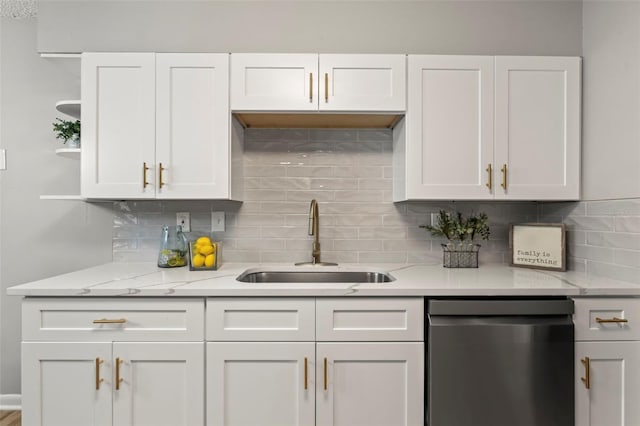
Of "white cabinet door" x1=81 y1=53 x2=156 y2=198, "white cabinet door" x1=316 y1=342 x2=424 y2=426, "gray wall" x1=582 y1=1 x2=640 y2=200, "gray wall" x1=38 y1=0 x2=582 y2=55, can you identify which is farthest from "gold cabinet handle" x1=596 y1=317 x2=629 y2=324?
"white cabinet door" x1=81 y1=53 x2=156 y2=198

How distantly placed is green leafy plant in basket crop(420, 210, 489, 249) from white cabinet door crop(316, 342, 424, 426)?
760mm

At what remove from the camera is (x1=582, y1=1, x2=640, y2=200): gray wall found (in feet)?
5.44

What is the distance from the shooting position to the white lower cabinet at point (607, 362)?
160 cm

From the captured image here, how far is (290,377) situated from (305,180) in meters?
1.11

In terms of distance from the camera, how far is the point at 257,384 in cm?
159

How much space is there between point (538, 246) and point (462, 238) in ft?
1.26

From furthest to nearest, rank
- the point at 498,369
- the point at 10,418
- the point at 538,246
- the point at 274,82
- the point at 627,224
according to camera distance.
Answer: the point at 10,418
the point at 538,246
the point at 274,82
the point at 627,224
the point at 498,369

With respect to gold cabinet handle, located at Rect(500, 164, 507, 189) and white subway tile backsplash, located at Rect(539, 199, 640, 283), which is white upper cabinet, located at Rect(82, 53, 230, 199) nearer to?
gold cabinet handle, located at Rect(500, 164, 507, 189)

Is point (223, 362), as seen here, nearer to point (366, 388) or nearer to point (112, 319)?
point (112, 319)

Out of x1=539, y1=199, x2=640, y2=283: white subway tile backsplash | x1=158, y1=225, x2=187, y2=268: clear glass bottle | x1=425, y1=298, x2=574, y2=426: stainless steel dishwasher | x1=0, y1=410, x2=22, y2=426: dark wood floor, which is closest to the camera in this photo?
x1=425, y1=298, x2=574, y2=426: stainless steel dishwasher

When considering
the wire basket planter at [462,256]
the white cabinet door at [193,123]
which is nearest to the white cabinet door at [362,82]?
the white cabinet door at [193,123]

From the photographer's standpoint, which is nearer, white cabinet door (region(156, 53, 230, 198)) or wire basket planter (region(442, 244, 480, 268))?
white cabinet door (region(156, 53, 230, 198))

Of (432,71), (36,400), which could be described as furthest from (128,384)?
(432,71)

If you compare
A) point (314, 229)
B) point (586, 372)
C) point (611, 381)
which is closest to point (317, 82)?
point (314, 229)
